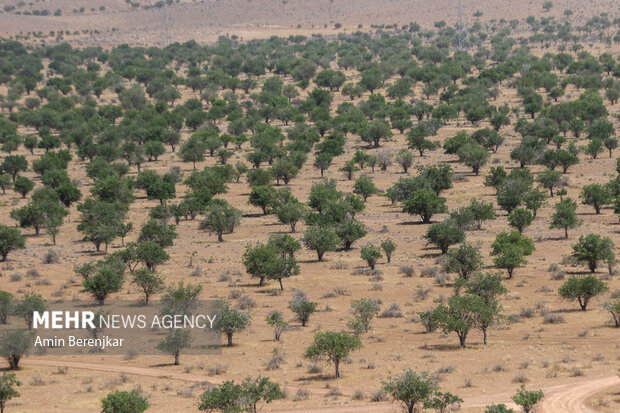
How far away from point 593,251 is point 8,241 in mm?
40323

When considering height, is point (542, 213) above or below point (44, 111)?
below

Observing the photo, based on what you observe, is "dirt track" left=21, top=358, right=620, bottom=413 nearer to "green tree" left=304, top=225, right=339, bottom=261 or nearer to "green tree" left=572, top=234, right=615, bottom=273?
"green tree" left=572, top=234, right=615, bottom=273

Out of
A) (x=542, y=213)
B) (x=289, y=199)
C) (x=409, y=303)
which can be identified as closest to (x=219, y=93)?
(x=289, y=199)

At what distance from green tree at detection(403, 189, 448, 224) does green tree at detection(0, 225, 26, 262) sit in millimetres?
30403

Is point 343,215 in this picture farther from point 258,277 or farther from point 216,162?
point 216,162

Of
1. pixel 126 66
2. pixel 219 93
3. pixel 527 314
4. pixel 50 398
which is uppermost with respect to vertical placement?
pixel 126 66

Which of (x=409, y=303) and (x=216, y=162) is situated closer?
(x=409, y=303)

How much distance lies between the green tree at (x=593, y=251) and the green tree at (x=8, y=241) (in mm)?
38670

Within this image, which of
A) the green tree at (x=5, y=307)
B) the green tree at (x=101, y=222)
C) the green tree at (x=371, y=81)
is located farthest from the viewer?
the green tree at (x=371, y=81)

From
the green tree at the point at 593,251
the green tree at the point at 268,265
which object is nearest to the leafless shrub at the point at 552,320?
the green tree at the point at 593,251

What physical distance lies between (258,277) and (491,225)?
22.0 m

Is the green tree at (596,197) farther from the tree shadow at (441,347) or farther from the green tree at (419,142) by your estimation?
the tree shadow at (441,347)

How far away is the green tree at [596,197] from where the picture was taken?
235 ft

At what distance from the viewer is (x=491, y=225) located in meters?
70.2
